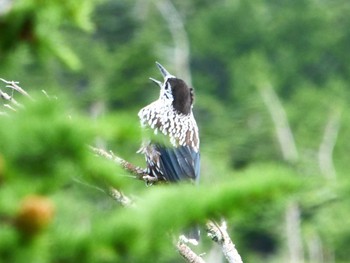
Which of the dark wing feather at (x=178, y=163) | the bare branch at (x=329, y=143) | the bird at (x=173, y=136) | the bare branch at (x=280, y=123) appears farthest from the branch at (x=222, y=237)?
the bare branch at (x=280, y=123)

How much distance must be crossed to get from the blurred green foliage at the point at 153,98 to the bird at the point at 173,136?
12.2 inches

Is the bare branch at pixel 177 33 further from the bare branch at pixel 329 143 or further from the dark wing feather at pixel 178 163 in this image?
the dark wing feather at pixel 178 163

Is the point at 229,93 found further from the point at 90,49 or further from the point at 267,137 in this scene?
the point at 267,137

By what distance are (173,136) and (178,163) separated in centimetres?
26

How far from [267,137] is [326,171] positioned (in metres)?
7.09

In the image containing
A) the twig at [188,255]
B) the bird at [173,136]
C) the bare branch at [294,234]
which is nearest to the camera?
the twig at [188,255]

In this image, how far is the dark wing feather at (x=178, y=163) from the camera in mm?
8141

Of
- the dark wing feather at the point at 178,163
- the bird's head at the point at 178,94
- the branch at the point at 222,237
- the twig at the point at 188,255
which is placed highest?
the bird's head at the point at 178,94

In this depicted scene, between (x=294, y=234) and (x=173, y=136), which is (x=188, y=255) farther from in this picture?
(x=294, y=234)

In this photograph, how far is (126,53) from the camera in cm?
3975

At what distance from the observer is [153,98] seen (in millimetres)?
35938

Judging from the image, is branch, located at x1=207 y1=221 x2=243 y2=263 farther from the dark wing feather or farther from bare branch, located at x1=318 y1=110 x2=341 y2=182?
bare branch, located at x1=318 y1=110 x2=341 y2=182

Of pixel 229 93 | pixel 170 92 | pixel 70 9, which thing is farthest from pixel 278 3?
pixel 70 9

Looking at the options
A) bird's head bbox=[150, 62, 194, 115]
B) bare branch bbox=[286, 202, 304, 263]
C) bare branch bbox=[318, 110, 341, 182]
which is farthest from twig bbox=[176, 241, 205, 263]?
bare branch bbox=[318, 110, 341, 182]
